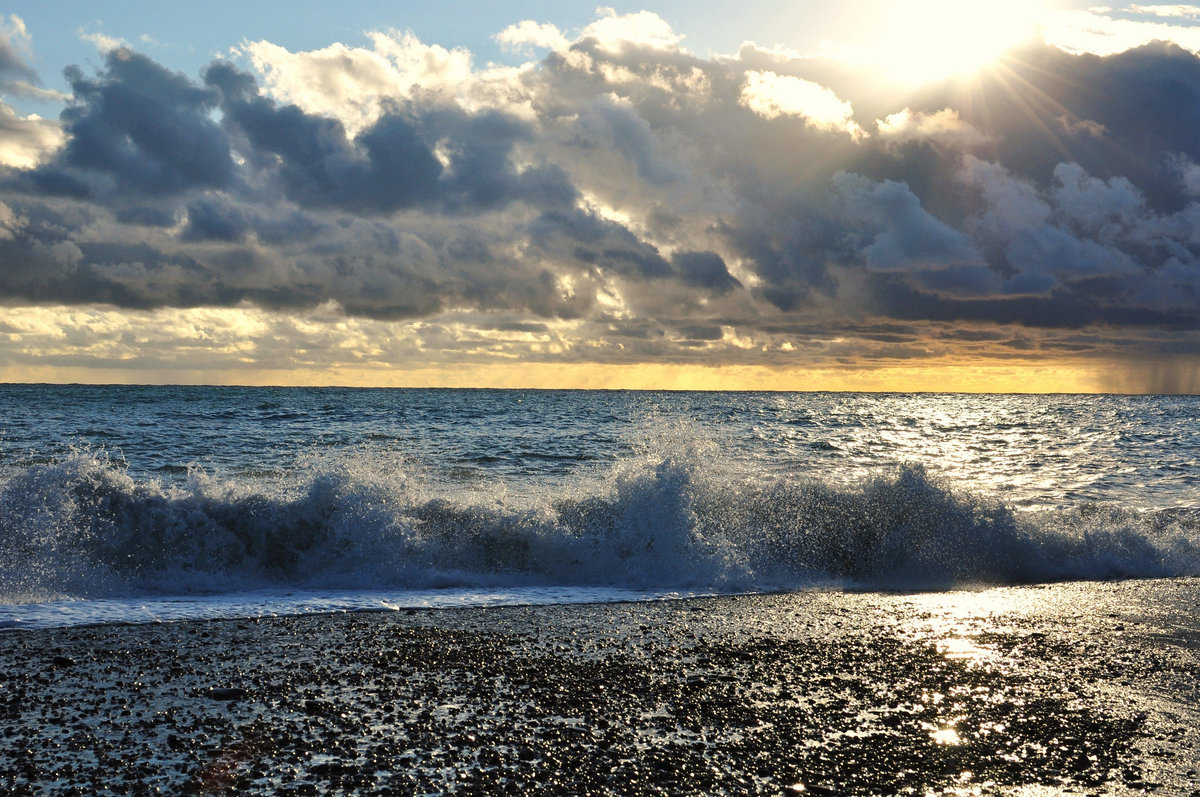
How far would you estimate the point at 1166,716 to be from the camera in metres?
5.90

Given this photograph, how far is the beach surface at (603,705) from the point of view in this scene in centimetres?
465

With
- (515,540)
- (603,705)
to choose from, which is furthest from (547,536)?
(603,705)

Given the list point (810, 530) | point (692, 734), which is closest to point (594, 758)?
point (692, 734)

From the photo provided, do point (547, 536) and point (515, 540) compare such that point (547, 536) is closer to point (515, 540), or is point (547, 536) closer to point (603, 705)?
point (515, 540)

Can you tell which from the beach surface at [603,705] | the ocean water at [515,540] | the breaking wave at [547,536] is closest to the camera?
the beach surface at [603,705]

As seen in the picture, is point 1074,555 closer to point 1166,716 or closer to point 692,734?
point 1166,716

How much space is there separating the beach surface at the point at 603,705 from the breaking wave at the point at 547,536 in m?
2.67

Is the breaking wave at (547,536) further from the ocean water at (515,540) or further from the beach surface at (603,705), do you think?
the beach surface at (603,705)

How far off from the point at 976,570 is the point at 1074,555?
1979mm

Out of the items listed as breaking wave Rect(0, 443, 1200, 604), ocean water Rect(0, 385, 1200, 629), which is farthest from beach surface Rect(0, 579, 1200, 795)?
breaking wave Rect(0, 443, 1200, 604)

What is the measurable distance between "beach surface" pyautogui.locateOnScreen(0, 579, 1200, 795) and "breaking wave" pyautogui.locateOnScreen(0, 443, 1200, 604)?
2665 mm

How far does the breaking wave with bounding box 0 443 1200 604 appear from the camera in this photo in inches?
428

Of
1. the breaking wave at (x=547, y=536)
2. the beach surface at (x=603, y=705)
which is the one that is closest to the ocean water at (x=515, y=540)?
the breaking wave at (x=547, y=536)

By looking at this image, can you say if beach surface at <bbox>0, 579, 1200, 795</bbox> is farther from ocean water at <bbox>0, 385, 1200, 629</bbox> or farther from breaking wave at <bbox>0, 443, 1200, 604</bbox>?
breaking wave at <bbox>0, 443, 1200, 604</bbox>
